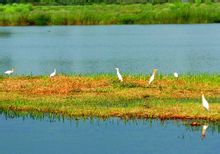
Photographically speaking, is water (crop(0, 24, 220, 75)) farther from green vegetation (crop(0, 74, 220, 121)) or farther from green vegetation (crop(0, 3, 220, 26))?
green vegetation (crop(0, 74, 220, 121))

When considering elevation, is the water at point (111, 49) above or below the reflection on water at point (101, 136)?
below

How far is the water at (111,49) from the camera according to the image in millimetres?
41562

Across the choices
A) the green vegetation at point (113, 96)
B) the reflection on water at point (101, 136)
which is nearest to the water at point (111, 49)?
the green vegetation at point (113, 96)

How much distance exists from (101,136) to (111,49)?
115 feet

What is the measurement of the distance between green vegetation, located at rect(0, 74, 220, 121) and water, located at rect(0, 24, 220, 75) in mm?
9082

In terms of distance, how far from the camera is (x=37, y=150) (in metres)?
18.9

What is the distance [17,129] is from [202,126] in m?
5.56

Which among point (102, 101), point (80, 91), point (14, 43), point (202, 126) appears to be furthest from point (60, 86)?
point (14, 43)

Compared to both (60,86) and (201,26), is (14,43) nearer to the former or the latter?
(201,26)

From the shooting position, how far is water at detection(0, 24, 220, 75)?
41562 millimetres

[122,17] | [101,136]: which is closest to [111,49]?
[122,17]

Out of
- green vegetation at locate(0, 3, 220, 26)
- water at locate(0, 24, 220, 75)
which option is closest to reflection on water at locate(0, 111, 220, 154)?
water at locate(0, 24, 220, 75)

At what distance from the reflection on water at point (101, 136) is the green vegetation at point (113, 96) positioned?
685mm

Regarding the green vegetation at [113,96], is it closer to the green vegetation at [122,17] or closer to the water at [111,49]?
the water at [111,49]
